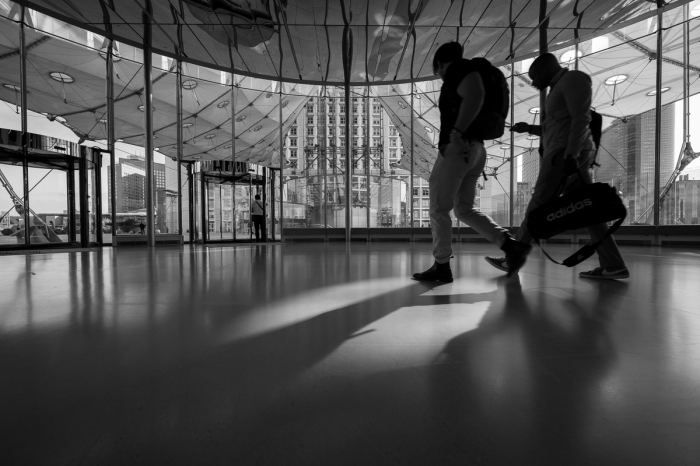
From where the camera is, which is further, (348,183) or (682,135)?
(348,183)

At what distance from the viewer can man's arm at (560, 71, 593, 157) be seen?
2346mm

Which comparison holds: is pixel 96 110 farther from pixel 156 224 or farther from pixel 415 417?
pixel 415 417

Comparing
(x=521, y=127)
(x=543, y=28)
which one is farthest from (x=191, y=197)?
(x=543, y=28)

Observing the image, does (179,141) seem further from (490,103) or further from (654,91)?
(654,91)

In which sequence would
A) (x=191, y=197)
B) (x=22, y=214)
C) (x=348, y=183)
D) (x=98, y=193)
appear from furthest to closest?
(x=348, y=183) < (x=191, y=197) < (x=98, y=193) < (x=22, y=214)

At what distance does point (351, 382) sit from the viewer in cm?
85

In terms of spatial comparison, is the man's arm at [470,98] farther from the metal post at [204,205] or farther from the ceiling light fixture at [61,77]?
the ceiling light fixture at [61,77]

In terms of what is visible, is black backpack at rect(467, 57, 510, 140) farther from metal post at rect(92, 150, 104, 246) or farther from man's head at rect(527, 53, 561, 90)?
metal post at rect(92, 150, 104, 246)

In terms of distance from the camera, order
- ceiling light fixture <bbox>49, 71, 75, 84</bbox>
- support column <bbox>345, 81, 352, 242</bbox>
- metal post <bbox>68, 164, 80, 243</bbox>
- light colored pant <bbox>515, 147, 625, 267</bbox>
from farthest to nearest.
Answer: support column <bbox>345, 81, 352, 242</bbox>
ceiling light fixture <bbox>49, 71, 75, 84</bbox>
metal post <bbox>68, 164, 80, 243</bbox>
light colored pant <bbox>515, 147, 625, 267</bbox>

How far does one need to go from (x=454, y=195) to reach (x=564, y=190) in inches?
35.9

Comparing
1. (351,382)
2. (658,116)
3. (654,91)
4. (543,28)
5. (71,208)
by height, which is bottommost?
(351,382)

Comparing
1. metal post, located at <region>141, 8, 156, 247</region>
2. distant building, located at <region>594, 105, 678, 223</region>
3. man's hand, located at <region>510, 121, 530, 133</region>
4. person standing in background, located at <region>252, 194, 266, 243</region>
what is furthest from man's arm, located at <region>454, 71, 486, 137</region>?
metal post, located at <region>141, 8, 156, 247</region>

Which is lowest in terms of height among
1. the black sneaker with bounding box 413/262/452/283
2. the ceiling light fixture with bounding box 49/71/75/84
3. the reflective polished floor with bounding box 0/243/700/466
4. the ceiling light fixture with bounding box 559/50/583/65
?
the reflective polished floor with bounding box 0/243/700/466

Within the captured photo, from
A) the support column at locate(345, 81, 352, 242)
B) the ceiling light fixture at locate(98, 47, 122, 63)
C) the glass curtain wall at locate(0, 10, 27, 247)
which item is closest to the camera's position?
the glass curtain wall at locate(0, 10, 27, 247)
